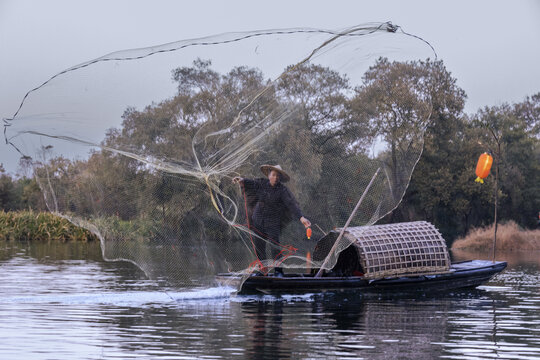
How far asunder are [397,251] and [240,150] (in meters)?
4.43

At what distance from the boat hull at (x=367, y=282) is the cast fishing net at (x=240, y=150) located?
978mm

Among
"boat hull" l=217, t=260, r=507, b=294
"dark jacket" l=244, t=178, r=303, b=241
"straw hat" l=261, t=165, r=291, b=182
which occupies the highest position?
"straw hat" l=261, t=165, r=291, b=182

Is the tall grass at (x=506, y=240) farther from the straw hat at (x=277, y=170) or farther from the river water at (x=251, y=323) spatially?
the straw hat at (x=277, y=170)

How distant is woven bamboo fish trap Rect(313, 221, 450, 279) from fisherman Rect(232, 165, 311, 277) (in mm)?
2041

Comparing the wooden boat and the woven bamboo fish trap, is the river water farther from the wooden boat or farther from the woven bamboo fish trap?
the woven bamboo fish trap

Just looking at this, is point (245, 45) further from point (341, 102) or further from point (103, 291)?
point (103, 291)

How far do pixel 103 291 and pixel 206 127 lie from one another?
436cm

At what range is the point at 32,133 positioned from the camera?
9211 millimetres

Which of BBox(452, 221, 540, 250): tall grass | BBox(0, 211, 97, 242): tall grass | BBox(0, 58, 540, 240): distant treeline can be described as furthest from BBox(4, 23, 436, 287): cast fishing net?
BBox(0, 211, 97, 242): tall grass

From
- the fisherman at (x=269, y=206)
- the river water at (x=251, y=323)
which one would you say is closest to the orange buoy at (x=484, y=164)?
the river water at (x=251, y=323)

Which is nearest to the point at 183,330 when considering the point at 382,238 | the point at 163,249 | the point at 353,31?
the point at 163,249

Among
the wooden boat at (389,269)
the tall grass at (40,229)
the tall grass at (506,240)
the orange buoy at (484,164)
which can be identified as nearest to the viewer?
the wooden boat at (389,269)

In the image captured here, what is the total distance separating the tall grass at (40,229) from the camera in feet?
103

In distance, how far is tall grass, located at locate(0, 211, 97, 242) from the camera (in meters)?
31.3
